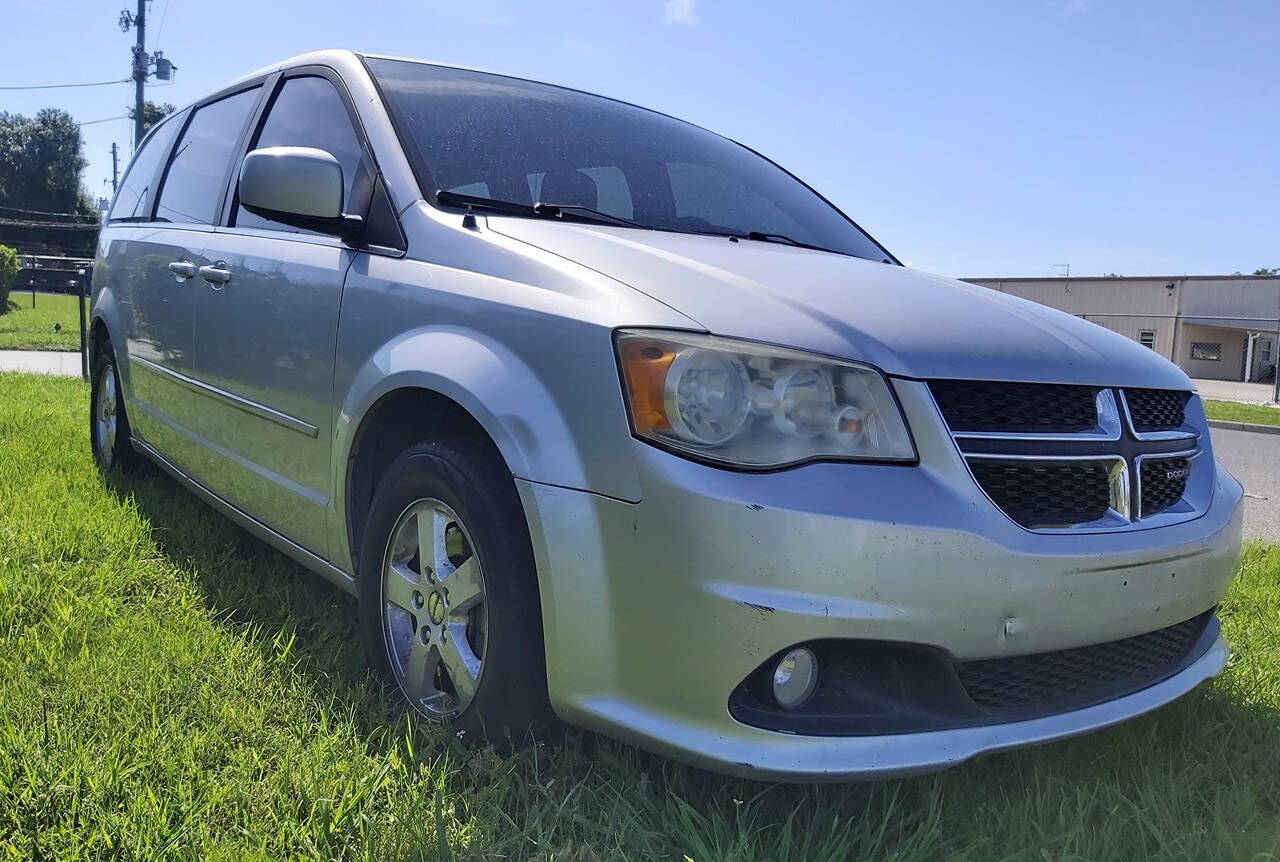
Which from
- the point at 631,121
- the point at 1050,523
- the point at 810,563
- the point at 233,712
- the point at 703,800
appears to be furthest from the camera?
the point at 631,121

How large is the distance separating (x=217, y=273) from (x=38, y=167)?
62.8m

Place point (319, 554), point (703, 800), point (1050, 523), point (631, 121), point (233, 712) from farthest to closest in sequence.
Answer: point (631, 121) < point (319, 554) < point (233, 712) < point (703, 800) < point (1050, 523)

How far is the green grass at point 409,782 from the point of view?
1709mm

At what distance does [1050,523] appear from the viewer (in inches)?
68.7

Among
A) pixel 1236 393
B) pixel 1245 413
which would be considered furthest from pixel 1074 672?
pixel 1236 393

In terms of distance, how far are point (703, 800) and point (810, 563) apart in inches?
24.7

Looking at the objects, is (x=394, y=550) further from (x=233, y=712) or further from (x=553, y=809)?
(x=553, y=809)

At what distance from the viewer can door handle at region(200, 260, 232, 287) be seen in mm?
3004

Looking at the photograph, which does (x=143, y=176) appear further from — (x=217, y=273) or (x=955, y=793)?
(x=955, y=793)

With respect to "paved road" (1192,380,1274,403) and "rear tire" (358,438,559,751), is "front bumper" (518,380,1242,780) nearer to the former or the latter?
"rear tire" (358,438,559,751)

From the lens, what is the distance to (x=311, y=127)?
2.88 metres

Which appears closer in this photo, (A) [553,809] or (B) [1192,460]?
(A) [553,809]

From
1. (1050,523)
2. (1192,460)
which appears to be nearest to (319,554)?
(1050,523)

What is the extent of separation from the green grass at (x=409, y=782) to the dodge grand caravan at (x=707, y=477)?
0.16 meters
